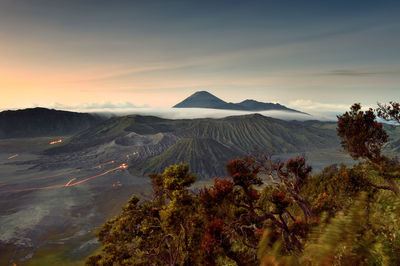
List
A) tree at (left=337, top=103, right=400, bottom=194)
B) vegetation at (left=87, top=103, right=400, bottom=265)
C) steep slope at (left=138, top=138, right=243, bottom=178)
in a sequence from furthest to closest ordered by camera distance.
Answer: steep slope at (left=138, top=138, right=243, bottom=178) < tree at (left=337, top=103, right=400, bottom=194) < vegetation at (left=87, top=103, right=400, bottom=265)

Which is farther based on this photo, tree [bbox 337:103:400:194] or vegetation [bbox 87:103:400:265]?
tree [bbox 337:103:400:194]

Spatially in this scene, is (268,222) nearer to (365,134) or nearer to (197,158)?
(365,134)

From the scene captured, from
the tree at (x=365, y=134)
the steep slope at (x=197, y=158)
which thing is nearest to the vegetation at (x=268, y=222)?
the tree at (x=365, y=134)

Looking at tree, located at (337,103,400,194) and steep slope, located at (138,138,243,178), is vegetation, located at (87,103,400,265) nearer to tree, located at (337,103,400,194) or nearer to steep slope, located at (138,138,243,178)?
tree, located at (337,103,400,194)

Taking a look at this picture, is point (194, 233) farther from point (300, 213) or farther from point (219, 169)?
point (219, 169)

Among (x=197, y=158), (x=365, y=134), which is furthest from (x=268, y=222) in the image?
(x=197, y=158)

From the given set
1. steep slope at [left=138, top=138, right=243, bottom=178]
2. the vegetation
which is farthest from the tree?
steep slope at [left=138, top=138, right=243, bottom=178]

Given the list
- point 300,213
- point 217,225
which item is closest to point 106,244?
point 217,225

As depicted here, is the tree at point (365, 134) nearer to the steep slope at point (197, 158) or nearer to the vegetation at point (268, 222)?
the vegetation at point (268, 222)
